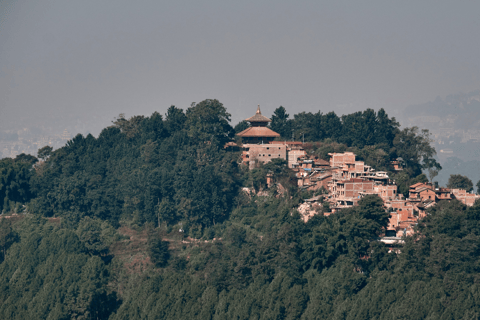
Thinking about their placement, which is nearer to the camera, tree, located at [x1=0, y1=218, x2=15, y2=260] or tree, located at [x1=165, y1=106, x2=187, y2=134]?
tree, located at [x1=0, y1=218, x2=15, y2=260]

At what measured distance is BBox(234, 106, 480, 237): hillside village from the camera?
3694cm

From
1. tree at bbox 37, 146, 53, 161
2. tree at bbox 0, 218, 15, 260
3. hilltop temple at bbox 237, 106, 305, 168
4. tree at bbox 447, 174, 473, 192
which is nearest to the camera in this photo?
tree at bbox 0, 218, 15, 260

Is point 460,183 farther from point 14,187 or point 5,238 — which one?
point 14,187

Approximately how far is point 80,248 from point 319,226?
13.4 metres

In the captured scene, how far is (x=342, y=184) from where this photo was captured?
39.3m

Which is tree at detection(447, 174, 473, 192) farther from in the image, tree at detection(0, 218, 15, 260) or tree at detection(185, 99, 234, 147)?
tree at detection(0, 218, 15, 260)

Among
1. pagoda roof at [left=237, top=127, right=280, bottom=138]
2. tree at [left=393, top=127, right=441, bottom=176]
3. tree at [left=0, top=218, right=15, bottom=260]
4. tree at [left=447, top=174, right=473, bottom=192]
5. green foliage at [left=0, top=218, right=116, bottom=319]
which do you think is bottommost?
green foliage at [left=0, top=218, right=116, bottom=319]

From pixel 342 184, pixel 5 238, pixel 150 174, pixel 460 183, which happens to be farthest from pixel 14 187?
pixel 460 183

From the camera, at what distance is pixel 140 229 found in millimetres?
43375

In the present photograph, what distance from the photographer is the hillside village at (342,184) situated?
36938mm

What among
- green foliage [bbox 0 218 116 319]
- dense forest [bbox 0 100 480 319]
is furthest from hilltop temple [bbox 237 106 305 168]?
green foliage [bbox 0 218 116 319]

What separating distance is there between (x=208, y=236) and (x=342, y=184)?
8.06 m

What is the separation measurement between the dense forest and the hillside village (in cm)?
102

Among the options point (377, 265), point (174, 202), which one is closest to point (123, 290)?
point (174, 202)
